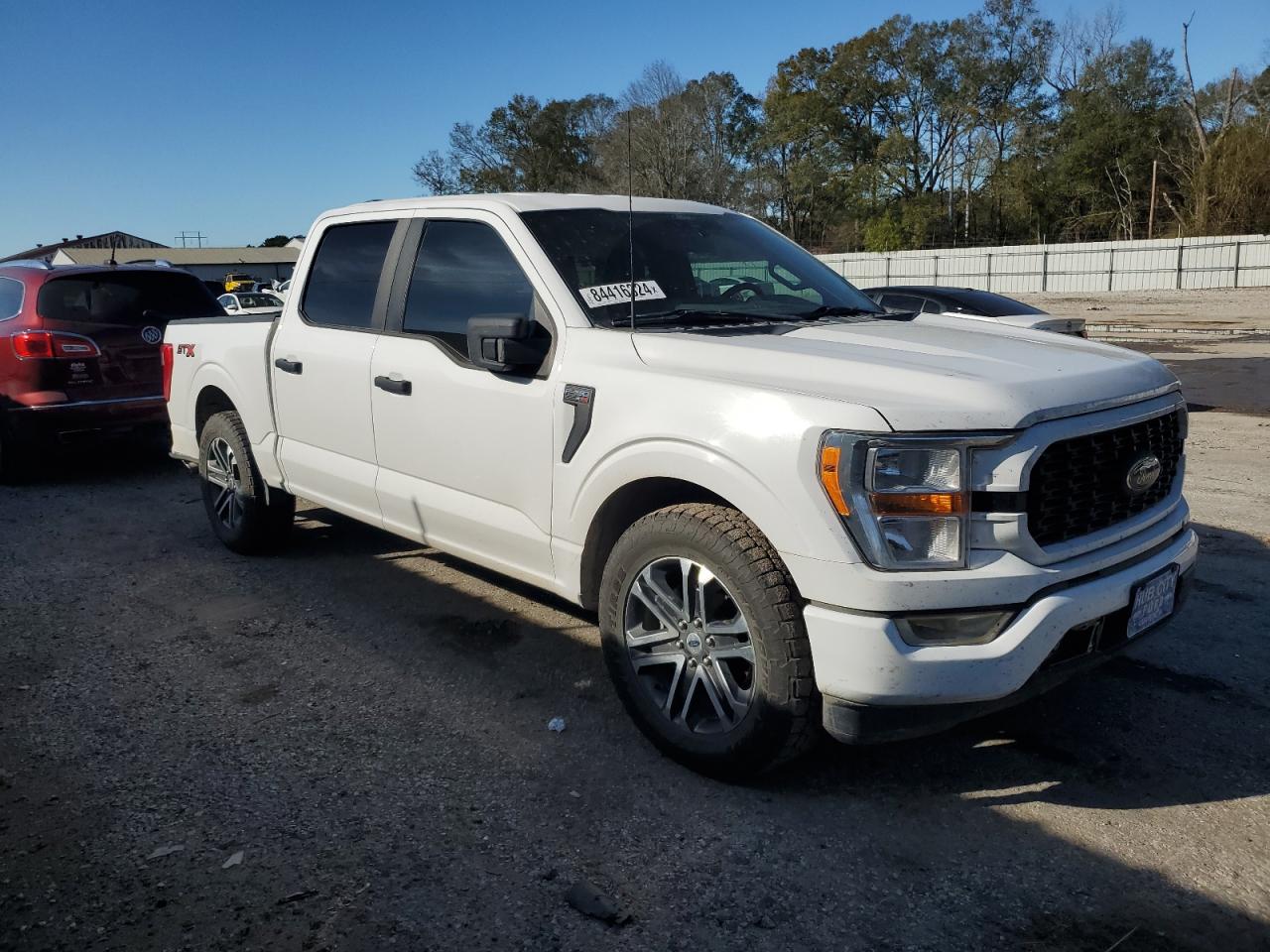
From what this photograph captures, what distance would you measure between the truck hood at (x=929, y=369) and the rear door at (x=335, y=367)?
174cm

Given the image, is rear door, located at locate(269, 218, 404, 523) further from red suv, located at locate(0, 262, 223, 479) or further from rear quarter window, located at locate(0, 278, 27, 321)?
rear quarter window, located at locate(0, 278, 27, 321)

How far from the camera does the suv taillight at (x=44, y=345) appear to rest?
8.06 m

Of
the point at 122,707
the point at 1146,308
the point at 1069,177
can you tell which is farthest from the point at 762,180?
the point at 122,707

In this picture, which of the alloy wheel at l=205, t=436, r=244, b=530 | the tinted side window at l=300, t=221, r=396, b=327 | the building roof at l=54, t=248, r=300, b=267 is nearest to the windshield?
Result: the tinted side window at l=300, t=221, r=396, b=327

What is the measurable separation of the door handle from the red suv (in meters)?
4.21

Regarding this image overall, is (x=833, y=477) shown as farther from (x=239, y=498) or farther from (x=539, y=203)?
(x=239, y=498)

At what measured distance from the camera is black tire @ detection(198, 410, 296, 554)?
231 inches

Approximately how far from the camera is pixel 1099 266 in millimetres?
36812

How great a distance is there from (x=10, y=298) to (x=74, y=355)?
0.85 metres

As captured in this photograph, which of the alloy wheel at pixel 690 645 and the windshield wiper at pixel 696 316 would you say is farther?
the windshield wiper at pixel 696 316

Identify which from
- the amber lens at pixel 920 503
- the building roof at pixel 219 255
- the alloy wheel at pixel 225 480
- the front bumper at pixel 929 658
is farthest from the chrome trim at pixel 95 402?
the building roof at pixel 219 255

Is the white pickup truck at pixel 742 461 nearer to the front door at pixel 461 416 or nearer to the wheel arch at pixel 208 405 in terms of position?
the front door at pixel 461 416

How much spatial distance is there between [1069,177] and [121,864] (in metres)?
57.9

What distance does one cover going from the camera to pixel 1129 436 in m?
3.28
